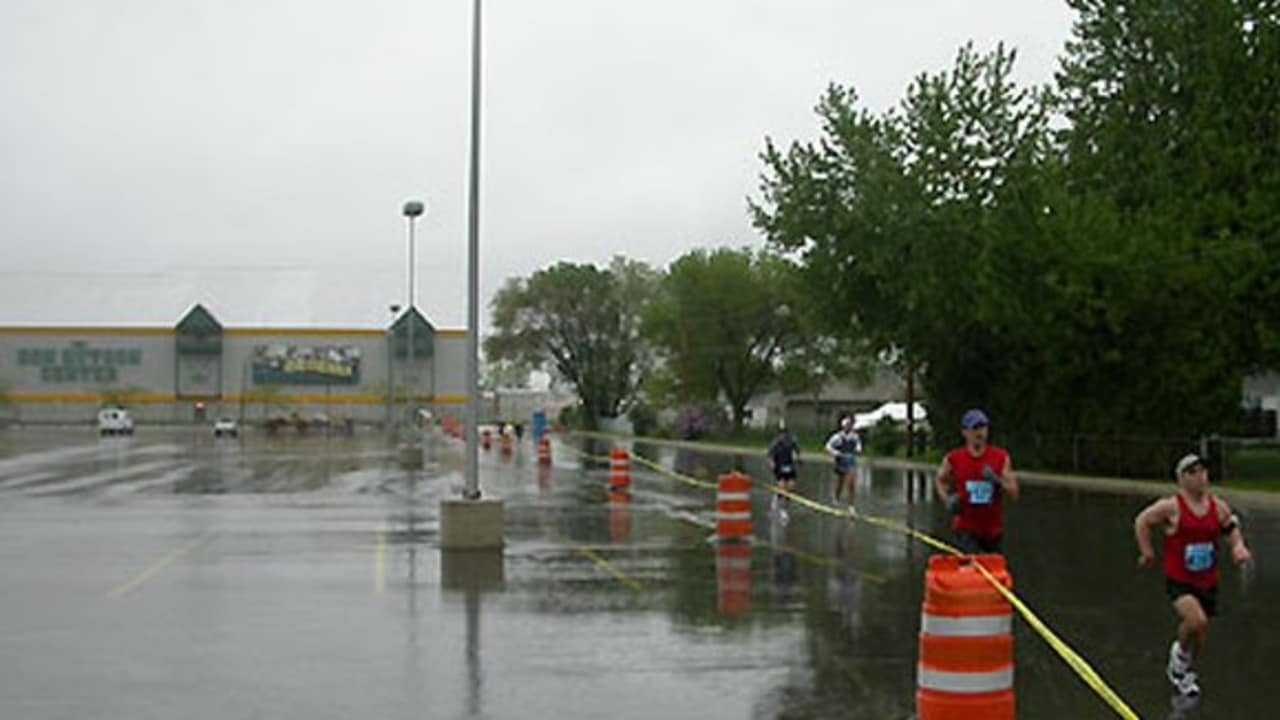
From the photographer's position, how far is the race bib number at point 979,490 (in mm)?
11352

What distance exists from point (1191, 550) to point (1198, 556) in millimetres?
61

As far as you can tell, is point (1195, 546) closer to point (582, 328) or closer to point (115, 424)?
point (115, 424)

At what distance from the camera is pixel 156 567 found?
1628 cm

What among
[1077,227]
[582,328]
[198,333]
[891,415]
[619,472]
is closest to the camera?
[619,472]

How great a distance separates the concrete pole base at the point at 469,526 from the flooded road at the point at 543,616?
1.22ft

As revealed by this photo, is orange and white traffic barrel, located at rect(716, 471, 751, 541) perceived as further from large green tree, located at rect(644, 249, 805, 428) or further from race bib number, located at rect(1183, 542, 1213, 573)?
large green tree, located at rect(644, 249, 805, 428)

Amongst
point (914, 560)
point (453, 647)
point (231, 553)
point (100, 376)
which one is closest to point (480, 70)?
point (231, 553)

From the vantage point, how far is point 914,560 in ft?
56.3

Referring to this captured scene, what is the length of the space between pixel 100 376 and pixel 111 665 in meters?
111

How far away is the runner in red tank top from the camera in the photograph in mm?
9195

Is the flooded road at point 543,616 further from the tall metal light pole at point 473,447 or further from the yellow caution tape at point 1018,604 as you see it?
the tall metal light pole at point 473,447

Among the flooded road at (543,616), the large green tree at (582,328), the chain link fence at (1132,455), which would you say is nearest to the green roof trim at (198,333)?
the large green tree at (582,328)

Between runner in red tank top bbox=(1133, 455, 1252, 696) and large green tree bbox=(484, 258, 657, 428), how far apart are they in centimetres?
9181

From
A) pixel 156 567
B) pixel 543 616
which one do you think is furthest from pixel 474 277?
pixel 543 616
